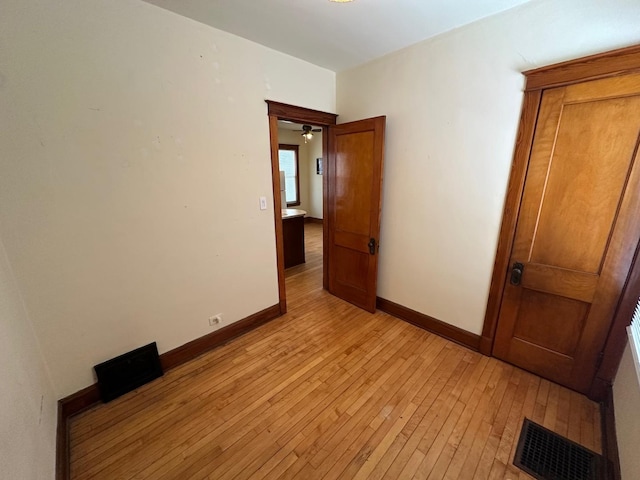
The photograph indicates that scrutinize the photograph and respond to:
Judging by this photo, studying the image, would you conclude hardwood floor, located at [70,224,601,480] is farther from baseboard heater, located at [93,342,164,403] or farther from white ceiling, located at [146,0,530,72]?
white ceiling, located at [146,0,530,72]

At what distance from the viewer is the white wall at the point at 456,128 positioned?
1602 mm

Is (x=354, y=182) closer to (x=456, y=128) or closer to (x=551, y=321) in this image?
(x=456, y=128)

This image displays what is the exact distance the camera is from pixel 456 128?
209 centimetres

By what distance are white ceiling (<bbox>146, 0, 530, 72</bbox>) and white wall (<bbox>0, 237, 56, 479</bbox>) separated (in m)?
1.95

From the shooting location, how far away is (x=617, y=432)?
1.41 meters

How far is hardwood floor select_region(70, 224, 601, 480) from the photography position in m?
1.40

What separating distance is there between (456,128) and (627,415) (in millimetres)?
2062

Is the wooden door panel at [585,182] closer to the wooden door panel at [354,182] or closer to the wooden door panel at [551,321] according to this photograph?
the wooden door panel at [551,321]

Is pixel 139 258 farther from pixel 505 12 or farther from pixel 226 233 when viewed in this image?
pixel 505 12

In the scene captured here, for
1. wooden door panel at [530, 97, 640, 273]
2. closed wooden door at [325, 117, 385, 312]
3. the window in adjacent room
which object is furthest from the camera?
the window in adjacent room

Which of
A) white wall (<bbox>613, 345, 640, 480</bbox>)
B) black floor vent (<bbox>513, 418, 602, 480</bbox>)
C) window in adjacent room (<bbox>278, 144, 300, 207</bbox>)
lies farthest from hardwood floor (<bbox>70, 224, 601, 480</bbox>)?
window in adjacent room (<bbox>278, 144, 300, 207</bbox>)

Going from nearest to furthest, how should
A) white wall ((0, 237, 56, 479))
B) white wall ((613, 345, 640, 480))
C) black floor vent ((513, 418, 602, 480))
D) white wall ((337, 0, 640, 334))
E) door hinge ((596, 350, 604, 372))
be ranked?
white wall ((0, 237, 56, 479)), white wall ((613, 345, 640, 480)), black floor vent ((513, 418, 602, 480)), white wall ((337, 0, 640, 334)), door hinge ((596, 350, 604, 372))

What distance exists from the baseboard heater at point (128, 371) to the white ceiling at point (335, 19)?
2.42 m

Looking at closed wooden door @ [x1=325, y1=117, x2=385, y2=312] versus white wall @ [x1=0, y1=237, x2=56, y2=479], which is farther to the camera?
closed wooden door @ [x1=325, y1=117, x2=385, y2=312]
